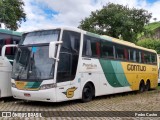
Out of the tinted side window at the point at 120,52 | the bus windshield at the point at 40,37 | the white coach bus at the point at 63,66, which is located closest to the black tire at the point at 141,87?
the tinted side window at the point at 120,52

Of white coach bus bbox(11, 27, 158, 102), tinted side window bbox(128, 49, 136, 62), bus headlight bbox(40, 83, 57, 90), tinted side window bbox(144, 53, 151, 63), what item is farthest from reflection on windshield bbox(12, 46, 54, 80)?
tinted side window bbox(144, 53, 151, 63)

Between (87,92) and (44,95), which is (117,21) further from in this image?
(44,95)

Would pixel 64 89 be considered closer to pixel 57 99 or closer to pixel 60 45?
pixel 57 99

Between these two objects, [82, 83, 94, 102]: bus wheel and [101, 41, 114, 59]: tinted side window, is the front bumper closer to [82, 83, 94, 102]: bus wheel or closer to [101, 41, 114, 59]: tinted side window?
[82, 83, 94, 102]: bus wheel

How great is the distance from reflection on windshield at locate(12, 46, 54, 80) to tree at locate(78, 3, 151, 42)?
80.3 ft

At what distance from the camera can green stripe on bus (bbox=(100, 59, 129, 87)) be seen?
55.5 ft

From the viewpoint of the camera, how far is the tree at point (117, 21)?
123ft

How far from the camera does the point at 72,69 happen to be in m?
13.9

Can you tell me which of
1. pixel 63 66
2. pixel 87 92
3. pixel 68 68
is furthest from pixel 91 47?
pixel 63 66

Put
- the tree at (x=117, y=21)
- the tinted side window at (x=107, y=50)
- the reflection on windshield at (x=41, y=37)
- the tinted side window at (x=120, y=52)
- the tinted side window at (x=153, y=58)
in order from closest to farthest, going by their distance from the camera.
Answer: the reflection on windshield at (x=41, y=37) → the tinted side window at (x=107, y=50) → the tinted side window at (x=120, y=52) → the tinted side window at (x=153, y=58) → the tree at (x=117, y=21)

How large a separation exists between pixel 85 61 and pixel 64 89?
86.5 inches

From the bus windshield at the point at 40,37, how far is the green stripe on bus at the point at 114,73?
148 inches

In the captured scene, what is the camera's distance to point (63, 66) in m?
13.3

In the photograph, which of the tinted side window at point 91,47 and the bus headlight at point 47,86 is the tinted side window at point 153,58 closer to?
the tinted side window at point 91,47
